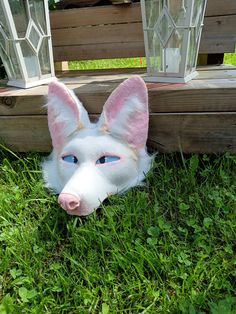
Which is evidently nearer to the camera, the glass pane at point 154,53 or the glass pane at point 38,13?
the glass pane at point 154,53

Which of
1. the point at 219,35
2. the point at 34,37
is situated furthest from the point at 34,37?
the point at 219,35

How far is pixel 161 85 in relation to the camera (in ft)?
4.66

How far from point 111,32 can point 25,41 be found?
2.37ft

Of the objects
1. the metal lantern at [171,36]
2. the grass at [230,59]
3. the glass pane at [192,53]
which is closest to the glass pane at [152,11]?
the metal lantern at [171,36]

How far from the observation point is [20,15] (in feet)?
5.03

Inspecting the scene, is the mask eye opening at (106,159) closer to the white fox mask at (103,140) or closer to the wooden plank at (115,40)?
the white fox mask at (103,140)

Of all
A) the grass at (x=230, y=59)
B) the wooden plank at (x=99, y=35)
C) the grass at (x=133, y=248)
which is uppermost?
the wooden plank at (x=99, y=35)

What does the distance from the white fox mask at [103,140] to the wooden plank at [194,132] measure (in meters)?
0.10

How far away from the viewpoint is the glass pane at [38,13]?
1.57 metres

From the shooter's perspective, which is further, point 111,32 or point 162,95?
point 111,32

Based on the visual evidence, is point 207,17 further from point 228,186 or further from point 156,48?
point 228,186

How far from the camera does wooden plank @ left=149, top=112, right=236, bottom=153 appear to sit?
4.43 feet

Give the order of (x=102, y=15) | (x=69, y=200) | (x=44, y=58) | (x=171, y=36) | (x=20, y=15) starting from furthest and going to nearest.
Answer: (x=102, y=15) → (x=44, y=58) → (x=20, y=15) → (x=171, y=36) → (x=69, y=200)

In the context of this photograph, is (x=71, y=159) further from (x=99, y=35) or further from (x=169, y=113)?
(x=99, y=35)
